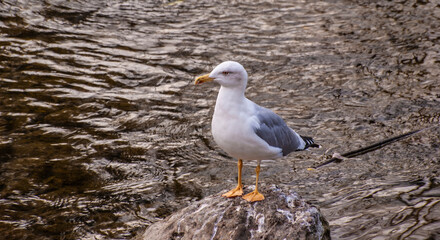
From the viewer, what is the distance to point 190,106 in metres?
10.1

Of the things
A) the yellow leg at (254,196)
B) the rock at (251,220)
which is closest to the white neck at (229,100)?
the yellow leg at (254,196)

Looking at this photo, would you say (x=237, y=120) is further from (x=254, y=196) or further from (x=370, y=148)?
(x=370, y=148)

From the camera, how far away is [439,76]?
35.5 ft

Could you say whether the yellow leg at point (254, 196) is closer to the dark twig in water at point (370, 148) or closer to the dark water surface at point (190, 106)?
the dark water surface at point (190, 106)

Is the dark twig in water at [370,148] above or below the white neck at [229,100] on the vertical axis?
below

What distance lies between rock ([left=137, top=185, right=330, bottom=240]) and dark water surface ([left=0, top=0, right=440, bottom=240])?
112cm

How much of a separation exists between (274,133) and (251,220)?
0.88 metres

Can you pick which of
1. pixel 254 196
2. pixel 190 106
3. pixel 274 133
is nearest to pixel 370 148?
pixel 190 106

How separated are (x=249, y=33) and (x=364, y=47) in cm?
258

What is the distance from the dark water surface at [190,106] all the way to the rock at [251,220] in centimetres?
112

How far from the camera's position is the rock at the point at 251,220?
5.40 metres

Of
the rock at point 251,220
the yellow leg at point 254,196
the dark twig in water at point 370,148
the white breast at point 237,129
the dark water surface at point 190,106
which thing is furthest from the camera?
the dark twig in water at point 370,148

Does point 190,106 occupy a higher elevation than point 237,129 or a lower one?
lower

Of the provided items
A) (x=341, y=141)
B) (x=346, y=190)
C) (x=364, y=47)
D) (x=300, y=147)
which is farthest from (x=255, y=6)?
(x=300, y=147)
